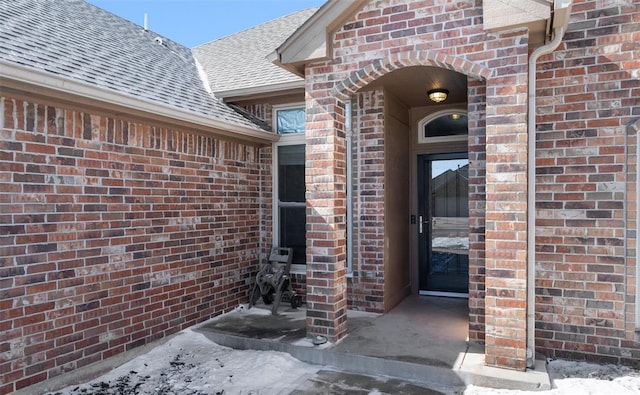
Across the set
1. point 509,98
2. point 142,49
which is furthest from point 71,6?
point 509,98

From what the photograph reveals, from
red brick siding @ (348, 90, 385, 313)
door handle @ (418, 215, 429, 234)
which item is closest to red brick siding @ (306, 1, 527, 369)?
red brick siding @ (348, 90, 385, 313)

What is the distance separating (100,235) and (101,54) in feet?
7.71

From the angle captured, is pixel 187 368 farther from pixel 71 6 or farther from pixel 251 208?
pixel 71 6

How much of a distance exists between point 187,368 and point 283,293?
1989 mm

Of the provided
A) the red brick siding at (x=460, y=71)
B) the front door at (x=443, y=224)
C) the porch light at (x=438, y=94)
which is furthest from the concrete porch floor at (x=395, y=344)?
the porch light at (x=438, y=94)

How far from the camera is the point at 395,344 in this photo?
173 inches

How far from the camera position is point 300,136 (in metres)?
6.34

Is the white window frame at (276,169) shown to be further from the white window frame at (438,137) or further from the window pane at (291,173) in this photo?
the white window frame at (438,137)

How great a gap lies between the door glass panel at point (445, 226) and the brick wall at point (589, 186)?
243 cm

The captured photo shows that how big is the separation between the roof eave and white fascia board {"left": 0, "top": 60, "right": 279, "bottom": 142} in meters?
1.30

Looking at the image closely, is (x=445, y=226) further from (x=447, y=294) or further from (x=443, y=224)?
(x=447, y=294)

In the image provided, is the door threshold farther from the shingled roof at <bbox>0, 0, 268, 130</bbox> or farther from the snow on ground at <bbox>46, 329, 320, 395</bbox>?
the shingled roof at <bbox>0, 0, 268, 130</bbox>

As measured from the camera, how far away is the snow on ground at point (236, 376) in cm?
355

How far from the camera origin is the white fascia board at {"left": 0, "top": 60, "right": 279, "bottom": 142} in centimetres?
335
